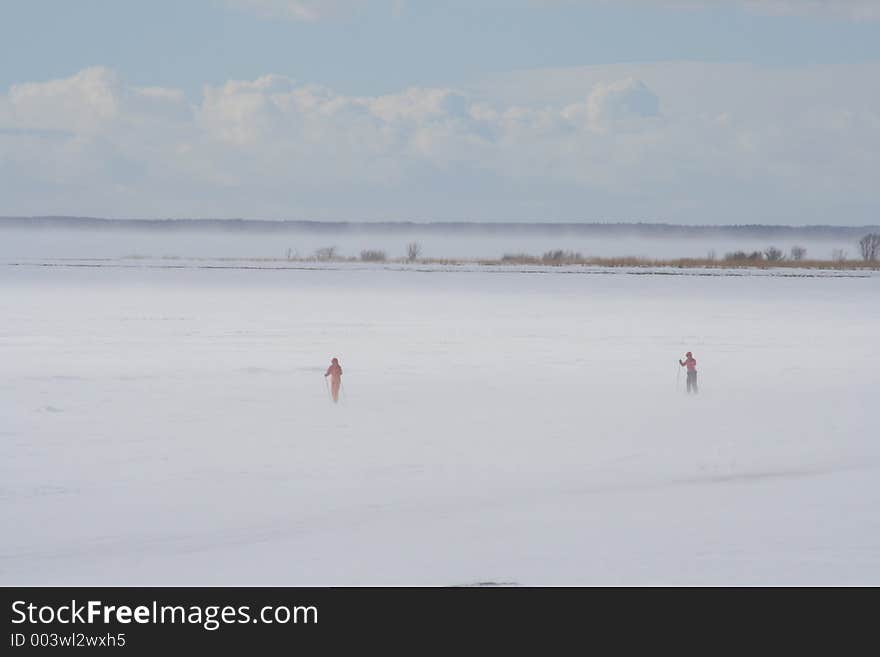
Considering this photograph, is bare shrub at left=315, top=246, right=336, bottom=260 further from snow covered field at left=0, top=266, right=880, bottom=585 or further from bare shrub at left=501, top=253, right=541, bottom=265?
snow covered field at left=0, top=266, right=880, bottom=585

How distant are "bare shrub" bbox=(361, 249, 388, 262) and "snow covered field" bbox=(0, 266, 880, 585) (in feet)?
145

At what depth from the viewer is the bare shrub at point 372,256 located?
2714 inches

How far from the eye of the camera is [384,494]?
32.7 feet

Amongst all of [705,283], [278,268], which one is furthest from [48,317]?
[278,268]

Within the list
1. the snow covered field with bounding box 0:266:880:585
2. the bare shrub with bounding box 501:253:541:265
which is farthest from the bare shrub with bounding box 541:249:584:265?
the snow covered field with bounding box 0:266:880:585

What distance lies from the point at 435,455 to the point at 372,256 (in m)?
58.5

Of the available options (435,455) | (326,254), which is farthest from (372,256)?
(435,455)

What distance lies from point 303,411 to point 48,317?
519 inches

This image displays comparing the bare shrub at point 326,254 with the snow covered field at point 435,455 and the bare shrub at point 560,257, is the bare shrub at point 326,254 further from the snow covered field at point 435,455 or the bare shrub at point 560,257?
the snow covered field at point 435,455

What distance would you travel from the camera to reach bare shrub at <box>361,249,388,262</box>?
6894 centimetres

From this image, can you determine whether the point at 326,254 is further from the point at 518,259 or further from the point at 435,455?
the point at 435,455

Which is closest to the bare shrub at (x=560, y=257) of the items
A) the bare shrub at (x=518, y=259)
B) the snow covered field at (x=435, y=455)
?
the bare shrub at (x=518, y=259)

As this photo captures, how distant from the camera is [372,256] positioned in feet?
229
